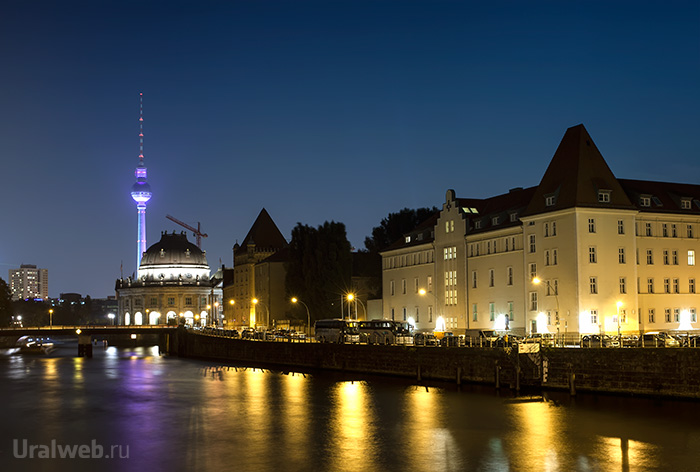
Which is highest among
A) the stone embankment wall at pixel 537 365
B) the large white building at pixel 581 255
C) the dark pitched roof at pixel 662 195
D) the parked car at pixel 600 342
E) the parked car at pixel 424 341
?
the dark pitched roof at pixel 662 195

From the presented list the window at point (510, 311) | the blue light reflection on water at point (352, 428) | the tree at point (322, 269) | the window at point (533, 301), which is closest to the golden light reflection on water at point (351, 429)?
the blue light reflection on water at point (352, 428)

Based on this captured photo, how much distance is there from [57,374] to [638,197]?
216 feet

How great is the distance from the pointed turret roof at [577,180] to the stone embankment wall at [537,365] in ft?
72.6

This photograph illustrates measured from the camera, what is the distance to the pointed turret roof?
88312mm

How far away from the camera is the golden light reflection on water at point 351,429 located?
148 feet

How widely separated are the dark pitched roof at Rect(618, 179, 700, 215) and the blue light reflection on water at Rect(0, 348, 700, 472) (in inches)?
1313

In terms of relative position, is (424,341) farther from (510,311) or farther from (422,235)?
(422,235)

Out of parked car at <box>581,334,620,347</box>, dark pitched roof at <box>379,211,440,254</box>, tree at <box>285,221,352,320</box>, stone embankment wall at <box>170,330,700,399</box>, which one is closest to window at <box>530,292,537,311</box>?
stone embankment wall at <box>170,330,700,399</box>

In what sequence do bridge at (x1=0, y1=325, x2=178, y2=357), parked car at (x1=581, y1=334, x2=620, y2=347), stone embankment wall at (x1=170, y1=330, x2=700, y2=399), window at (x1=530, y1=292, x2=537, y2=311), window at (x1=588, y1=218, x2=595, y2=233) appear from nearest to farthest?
stone embankment wall at (x1=170, y1=330, x2=700, y2=399), parked car at (x1=581, y1=334, x2=620, y2=347), window at (x1=588, y1=218, x2=595, y2=233), window at (x1=530, y1=292, x2=537, y2=311), bridge at (x1=0, y1=325, x2=178, y2=357)

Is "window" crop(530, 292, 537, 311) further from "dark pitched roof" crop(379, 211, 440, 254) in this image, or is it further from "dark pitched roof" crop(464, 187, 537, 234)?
"dark pitched roof" crop(379, 211, 440, 254)

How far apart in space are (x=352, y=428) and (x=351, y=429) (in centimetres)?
32

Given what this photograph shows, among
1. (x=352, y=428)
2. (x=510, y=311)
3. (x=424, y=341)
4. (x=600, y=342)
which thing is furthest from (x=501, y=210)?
(x=352, y=428)

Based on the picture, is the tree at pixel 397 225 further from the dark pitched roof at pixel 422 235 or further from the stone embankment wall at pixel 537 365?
the stone embankment wall at pixel 537 365

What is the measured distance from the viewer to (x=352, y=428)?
5466cm
